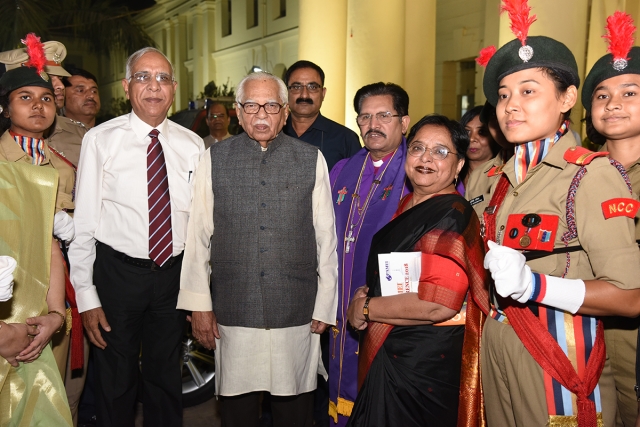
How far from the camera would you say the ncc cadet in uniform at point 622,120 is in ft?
7.93

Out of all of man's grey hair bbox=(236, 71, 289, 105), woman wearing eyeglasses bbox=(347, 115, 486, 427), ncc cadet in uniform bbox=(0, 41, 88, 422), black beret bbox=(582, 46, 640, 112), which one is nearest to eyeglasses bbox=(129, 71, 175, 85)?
man's grey hair bbox=(236, 71, 289, 105)

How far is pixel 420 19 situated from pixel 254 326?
8.45 metres

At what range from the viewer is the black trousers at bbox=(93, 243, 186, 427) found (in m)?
3.08

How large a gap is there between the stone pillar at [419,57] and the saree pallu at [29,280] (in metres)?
8.06

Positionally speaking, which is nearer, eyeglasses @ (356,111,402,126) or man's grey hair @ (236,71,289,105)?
man's grey hair @ (236,71,289,105)

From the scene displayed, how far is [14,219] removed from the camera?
2.05 meters

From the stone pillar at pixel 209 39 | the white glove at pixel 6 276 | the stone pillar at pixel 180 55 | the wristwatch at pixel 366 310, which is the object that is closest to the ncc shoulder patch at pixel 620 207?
the wristwatch at pixel 366 310

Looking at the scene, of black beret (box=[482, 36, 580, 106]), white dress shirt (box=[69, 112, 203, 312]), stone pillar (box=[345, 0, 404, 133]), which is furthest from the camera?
stone pillar (box=[345, 0, 404, 133])

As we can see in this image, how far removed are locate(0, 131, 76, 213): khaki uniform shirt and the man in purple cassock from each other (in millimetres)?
1639

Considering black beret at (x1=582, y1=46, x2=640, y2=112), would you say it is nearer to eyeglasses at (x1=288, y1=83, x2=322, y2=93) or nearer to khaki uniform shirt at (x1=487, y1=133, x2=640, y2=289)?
khaki uniform shirt at (x1=487, y1=133, x2=640, y2=289)

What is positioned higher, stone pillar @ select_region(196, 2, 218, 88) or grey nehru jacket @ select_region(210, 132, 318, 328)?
stone pillar @ select_region(196, 2, 218, 88)

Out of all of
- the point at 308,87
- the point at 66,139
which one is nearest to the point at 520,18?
the point at 308,87

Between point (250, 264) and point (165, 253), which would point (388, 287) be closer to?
point (250, 264)

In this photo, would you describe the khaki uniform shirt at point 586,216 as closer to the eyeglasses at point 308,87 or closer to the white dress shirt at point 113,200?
the white dress shirt at point 113,200
